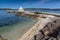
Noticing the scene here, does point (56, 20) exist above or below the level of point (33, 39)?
above

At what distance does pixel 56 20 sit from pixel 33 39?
138cm

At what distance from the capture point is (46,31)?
691 centimetres

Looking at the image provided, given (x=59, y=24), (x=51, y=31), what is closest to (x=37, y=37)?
(x=51, y=31)

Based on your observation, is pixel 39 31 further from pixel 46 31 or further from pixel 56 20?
pixel 56 20

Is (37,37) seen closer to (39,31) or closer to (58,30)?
(39,31)

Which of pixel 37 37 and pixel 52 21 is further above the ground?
pixel 52 21

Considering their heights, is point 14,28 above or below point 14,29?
below

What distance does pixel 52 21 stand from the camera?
23.7 feet

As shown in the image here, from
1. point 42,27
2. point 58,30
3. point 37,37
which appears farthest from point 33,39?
point 58,30

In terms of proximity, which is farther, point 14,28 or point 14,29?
point 14,28

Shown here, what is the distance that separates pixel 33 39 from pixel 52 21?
3.90ft

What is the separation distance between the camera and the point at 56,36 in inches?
273

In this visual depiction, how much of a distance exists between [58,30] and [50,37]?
48 cm

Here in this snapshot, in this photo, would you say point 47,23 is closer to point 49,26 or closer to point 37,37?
point 49,26
